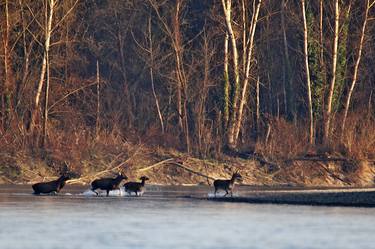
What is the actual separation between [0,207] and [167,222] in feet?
21.3

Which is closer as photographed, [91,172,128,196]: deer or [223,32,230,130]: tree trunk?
[91,172,128,196]: deer

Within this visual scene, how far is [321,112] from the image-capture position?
6856cm

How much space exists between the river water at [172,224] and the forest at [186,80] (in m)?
15.8

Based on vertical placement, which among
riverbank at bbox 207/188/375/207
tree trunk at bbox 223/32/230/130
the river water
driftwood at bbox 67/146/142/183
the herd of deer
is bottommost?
the river water

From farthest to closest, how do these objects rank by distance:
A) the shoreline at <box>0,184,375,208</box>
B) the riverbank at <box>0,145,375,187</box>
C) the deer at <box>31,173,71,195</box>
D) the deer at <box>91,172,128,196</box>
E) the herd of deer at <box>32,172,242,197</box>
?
the riverbank at <box>0,145,375,187</box>, the deer at <box>91,172,128,196</box>, the herd of deer at <box>32,172,242,197</box>, the deer at <box>31,173,71,195</box>, the shoreline at <box>0,184,375,208</box>

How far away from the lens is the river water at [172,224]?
29672mm

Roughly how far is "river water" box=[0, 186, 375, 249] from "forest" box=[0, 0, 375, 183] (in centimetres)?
1582

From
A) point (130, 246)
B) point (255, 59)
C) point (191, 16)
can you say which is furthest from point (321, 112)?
point (130, 246)

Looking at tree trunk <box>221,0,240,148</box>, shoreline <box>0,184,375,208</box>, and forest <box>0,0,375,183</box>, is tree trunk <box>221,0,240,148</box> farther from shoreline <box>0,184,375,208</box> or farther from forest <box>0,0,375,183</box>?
shoreline <box>0,184,375,208</box>

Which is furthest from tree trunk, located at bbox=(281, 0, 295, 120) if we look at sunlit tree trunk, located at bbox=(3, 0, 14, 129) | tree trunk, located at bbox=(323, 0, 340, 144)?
sunlit tree trunk, located at bbox=(3, 0, 14, 129)

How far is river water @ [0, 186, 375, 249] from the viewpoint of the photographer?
29.7 metres

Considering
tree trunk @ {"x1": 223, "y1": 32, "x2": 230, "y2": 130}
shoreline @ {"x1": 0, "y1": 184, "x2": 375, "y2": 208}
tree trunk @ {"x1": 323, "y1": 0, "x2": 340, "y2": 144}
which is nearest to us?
shoreline @ {"x1": 0, "y1": 184, "x2": 375, "y2": 208}

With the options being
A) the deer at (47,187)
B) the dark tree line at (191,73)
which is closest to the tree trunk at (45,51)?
the dark tree line at (191,73)

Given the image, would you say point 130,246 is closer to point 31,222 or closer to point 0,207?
point 31,222
